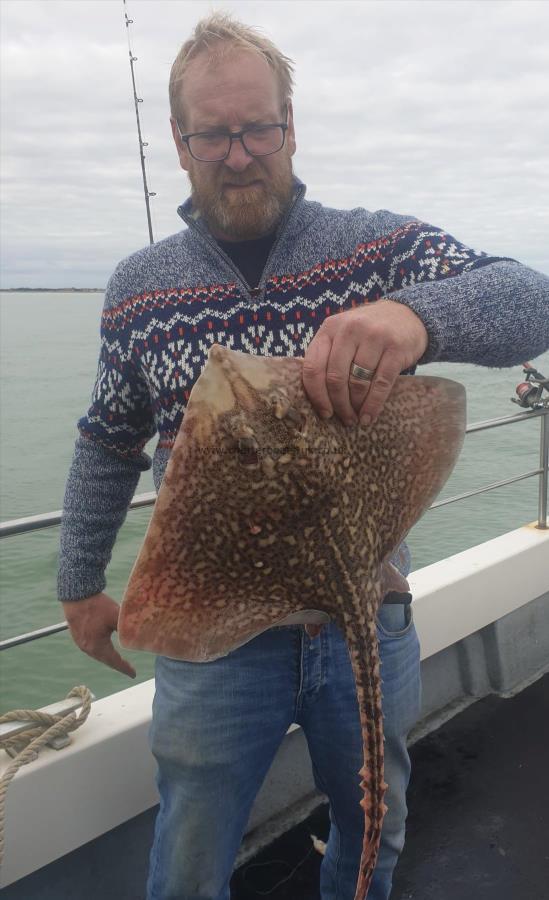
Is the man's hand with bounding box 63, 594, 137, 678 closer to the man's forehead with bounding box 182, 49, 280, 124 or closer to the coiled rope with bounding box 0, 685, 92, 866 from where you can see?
the coiled rope with bounding box 0, 685, 92, 866

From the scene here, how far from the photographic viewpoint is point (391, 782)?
64.2 inches

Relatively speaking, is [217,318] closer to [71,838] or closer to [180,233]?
[180,233]

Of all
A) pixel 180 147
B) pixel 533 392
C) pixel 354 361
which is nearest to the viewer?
pixel 354 361

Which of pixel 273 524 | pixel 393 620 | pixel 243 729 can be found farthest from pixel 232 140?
pixel 243 729

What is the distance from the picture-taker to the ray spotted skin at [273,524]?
114cm

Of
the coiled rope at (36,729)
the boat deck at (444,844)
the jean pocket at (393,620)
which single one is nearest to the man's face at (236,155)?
the jean pocket at (393,620)

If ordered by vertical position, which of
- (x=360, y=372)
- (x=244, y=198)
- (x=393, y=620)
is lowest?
(x=393, y=620)

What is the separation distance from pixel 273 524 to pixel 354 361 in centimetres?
29

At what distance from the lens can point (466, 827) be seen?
7.89 ft

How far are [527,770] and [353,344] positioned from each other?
7.08 feet

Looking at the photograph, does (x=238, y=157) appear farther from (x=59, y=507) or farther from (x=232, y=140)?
(x=59, y=507)

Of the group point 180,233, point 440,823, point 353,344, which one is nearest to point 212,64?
point 180,233

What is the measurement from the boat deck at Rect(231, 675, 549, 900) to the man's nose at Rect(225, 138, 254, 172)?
6.63 feet

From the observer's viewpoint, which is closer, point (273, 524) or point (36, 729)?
point (273, 524)
